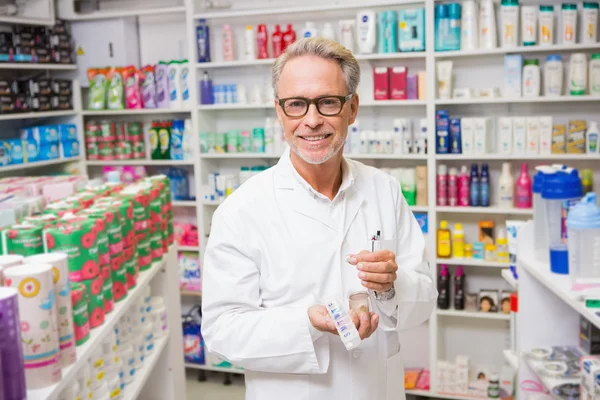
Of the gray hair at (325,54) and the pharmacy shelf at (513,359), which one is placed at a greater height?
the gray hair at (325,54)

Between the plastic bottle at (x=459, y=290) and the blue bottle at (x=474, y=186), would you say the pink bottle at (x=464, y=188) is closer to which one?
the blue bottle at (x=474, y=186)

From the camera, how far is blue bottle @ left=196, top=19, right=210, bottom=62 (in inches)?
191

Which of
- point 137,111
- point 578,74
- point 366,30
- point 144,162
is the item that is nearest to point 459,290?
point 578,74

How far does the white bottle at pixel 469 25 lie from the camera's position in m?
4.27

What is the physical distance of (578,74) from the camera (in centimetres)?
413

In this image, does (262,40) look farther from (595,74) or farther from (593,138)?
(593,138)

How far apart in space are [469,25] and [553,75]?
0.65 meters

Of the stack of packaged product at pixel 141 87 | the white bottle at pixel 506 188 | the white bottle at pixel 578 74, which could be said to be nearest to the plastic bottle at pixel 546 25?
the white bottle at pixel 578 74

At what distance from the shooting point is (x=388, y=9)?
15.4 feet

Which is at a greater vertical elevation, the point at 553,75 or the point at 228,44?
the point at 228,44

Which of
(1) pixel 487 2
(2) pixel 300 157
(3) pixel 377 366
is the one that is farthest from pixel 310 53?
(1) pixel 487 2

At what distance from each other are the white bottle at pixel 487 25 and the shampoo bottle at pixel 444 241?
1.30 meters

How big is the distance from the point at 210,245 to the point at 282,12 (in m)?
3.12

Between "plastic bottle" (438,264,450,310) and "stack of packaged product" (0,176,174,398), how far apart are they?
2326 mm
